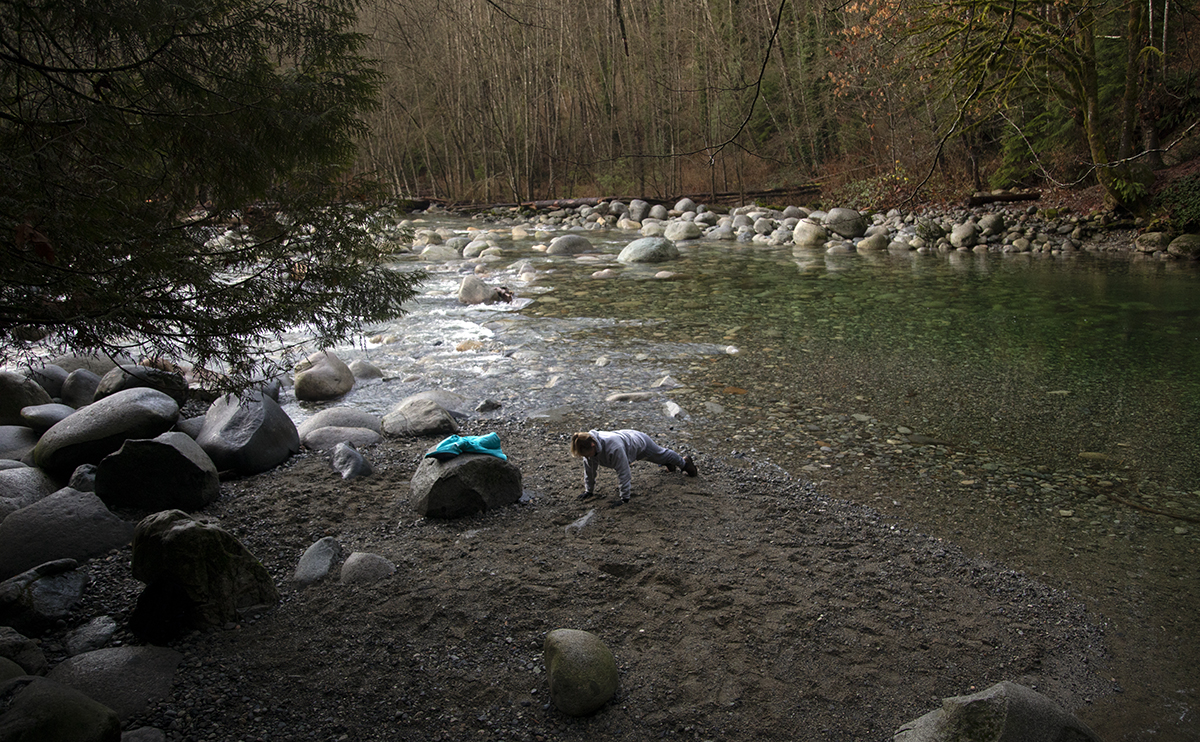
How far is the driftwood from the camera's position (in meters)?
15.2

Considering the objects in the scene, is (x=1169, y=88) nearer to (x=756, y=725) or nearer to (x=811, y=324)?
(x=811, y=324)

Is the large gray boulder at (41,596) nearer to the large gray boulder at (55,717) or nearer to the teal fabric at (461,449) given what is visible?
the large gray boulder at (55,717)

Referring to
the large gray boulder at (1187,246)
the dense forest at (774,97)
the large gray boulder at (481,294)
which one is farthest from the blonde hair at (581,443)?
the large gray boulder at (1187,246)

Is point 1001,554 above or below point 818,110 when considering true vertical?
below

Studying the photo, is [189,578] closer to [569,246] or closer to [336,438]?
[336,438]

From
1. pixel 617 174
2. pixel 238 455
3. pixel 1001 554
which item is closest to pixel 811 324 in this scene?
pixel 1001 554

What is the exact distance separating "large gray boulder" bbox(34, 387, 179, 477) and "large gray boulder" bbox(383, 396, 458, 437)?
1527 mm

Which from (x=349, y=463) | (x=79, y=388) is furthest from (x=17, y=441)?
(x=349, y=463)

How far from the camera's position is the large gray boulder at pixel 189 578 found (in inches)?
115

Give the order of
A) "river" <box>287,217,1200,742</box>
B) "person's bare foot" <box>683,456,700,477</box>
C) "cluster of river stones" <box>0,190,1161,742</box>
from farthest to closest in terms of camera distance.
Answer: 1. "person's bare foot" <box>683,456,700,477</box>
2. "river" <box>287,217,1200,742</box>
3. "cluster of river stones" <box>0,190,1161,742</box>

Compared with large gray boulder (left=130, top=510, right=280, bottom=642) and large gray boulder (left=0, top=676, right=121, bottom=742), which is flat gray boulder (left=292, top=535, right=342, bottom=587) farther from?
large gray boulder (left=0, top=676, right=121, bottom=742)

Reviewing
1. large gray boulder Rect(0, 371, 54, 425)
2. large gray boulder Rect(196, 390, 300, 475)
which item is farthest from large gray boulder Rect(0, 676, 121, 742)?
large gray boulder Rect(0, 371, 54, 425)

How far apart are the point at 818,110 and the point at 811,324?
15.1m

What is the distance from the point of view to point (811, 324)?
29.3ft
